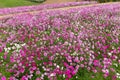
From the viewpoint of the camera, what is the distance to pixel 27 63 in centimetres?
784

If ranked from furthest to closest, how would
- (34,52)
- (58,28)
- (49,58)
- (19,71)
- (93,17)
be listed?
(93,17) → (58,28) → (34,52) → (49,58) → (19,71)

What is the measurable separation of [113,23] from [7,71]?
8183 mm

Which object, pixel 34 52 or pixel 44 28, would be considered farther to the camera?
pixel 44 28

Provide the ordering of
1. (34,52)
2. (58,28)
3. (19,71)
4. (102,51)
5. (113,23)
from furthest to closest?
1. (113,23)
2. (58,28)
3. (102,51)
4. (34,52)
5. (19,71)

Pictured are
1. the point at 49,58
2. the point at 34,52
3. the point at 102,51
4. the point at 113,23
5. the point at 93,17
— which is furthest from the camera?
the point at 93,17

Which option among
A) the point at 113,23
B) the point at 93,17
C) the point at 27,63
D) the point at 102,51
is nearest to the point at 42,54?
the point at 27,63

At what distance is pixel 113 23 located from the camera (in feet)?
48.0

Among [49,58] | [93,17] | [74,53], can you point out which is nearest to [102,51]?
[74,53]

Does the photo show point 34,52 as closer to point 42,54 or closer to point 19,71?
point 42,54

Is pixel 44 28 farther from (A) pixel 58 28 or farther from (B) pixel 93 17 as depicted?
(B) pixel 93 17

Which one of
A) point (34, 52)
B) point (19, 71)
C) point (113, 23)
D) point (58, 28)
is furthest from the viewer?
point (113, 23)

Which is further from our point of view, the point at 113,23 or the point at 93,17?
the point at 93,17

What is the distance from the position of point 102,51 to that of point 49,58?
244cm

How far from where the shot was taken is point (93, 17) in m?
16.8
